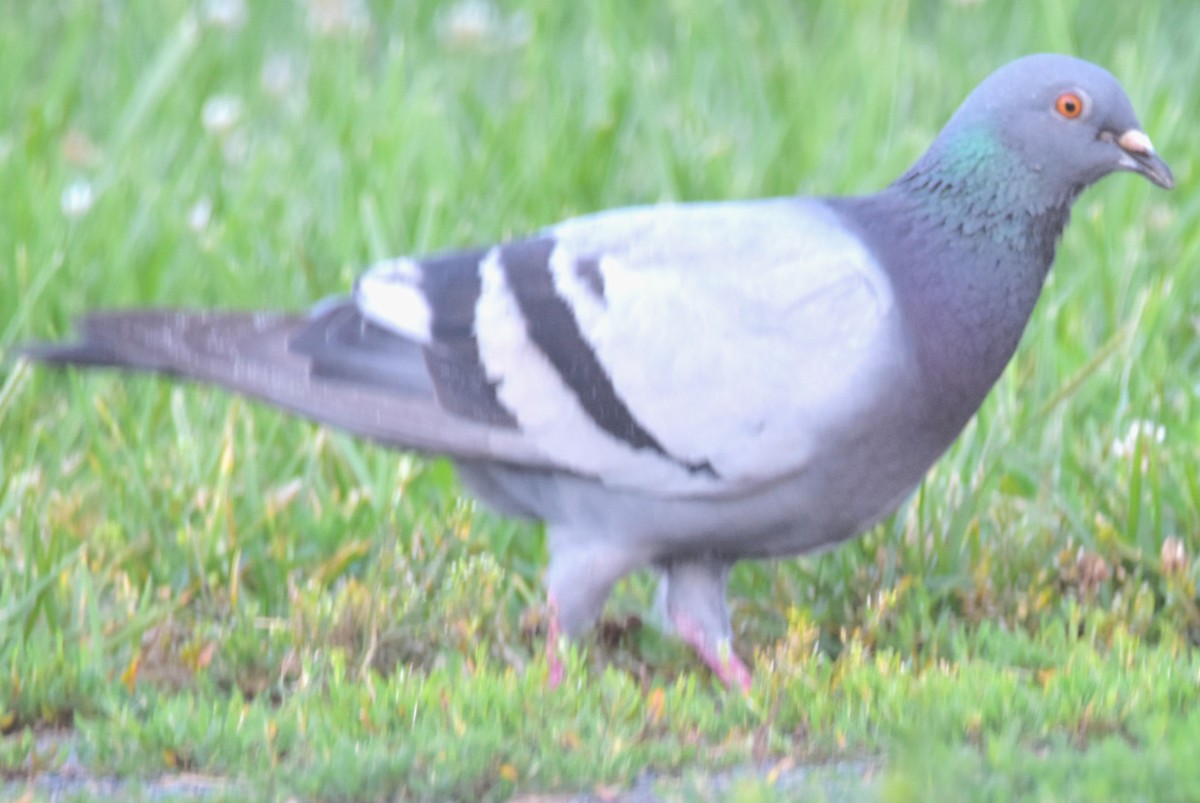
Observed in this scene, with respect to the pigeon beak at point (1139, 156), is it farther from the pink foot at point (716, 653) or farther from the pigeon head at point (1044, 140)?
the pink foot at point (716, 653)

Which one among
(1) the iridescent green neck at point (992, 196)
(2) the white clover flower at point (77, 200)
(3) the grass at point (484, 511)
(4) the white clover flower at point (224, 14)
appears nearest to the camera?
(3) the grass at point (484, 511)

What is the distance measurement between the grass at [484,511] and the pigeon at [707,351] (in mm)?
217

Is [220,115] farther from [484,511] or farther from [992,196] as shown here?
[992,196]

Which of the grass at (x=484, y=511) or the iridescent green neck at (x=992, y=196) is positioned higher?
the iridescent green neck at (x=992, y=196)

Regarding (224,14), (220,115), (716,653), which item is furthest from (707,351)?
(224,14)

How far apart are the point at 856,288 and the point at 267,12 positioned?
4.29 m

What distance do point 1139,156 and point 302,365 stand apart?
1.54m

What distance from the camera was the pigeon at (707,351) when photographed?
3.15 metres

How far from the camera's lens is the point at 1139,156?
331 centimetres

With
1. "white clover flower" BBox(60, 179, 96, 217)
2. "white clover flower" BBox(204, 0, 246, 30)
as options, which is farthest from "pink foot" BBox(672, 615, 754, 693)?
"white clover flower" BBox(204, 0, 246, 30)

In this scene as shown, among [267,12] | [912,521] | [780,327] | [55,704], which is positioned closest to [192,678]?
[55,704]

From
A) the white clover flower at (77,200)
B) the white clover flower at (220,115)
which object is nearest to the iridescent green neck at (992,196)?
the white clover flower at (77,200)

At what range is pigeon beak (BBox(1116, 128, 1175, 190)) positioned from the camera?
3.30 meters

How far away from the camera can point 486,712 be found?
2850 millimetres
